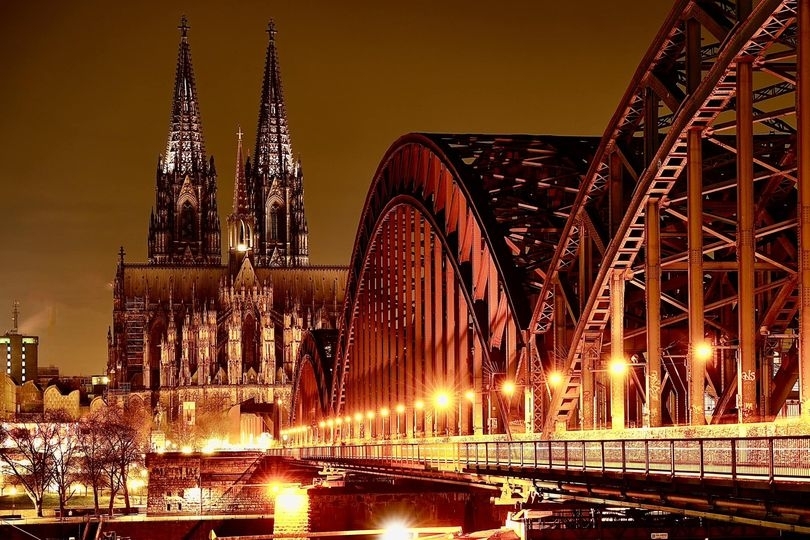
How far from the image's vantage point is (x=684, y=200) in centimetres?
4350

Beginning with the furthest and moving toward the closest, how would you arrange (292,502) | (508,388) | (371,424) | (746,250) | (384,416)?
(371,424), (384,416), (292,502), (508,388), (746,250)

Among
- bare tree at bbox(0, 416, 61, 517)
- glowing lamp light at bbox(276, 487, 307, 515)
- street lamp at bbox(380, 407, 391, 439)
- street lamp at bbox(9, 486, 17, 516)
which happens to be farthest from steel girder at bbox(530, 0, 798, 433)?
street lamp at bbox(9, 486, 17, 516)

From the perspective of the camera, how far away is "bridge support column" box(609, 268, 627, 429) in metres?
42.9

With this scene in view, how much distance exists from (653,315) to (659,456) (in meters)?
7.31

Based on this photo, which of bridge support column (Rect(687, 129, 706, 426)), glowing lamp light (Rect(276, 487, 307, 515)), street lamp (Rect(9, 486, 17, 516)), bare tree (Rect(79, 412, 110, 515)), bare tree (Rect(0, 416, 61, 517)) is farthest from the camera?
street lamp (Rect(9, 486, 17, 516))

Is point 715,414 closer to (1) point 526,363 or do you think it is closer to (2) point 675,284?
(2) point 675,284

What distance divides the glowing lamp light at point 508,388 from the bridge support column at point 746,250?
843 inches

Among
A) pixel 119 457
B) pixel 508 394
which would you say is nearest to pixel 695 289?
pixel 508 394

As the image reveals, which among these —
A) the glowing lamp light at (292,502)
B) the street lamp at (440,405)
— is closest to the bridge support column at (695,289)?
the street lamp at (440,405)

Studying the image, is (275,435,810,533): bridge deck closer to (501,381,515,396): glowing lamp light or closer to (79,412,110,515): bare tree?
(501,381,515,396): glowing lamp light

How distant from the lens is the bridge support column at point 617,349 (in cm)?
4291

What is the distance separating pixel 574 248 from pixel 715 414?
38.0ft

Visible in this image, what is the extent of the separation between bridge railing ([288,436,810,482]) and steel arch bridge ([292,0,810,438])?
7.28 ft

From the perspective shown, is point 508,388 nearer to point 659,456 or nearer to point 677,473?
point 659,456
